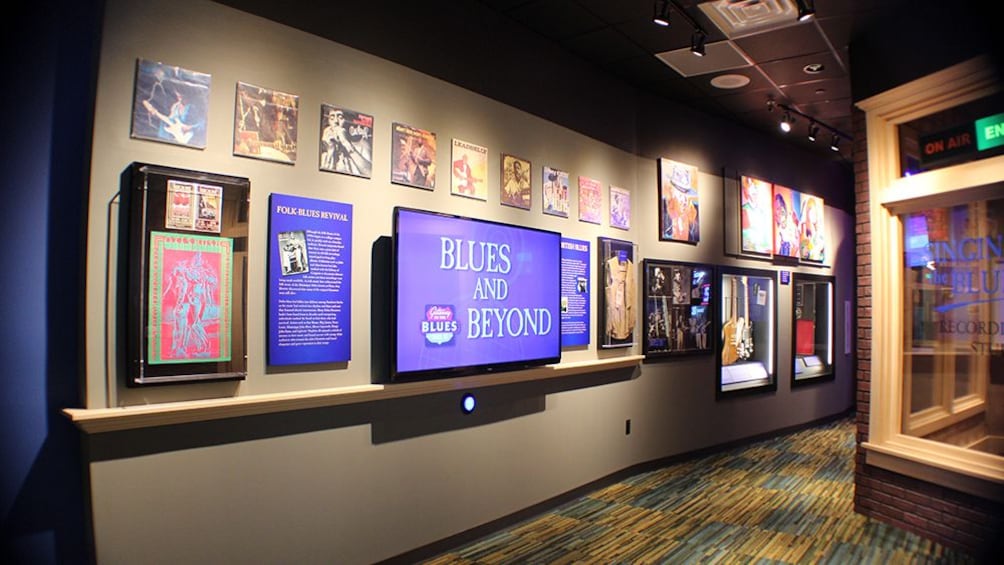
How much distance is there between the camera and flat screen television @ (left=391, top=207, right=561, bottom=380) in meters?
3.04

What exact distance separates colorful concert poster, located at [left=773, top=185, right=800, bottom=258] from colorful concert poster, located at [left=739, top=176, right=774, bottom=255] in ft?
0.43

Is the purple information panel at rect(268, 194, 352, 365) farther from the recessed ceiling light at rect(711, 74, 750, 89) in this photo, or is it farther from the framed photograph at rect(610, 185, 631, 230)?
the recessed ceiling light at rect(711, 74, 750, 89)

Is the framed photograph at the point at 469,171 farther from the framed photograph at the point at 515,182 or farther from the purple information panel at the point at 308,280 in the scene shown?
the purple information panel at the point at 308,280

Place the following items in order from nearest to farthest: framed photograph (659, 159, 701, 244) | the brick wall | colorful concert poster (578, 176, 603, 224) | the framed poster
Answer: the brick wall < colorful concert poster (578, 176, 603, 224) < the framed poster < framed photograph (659, 159, 701, 244)

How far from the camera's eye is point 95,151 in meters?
2.15

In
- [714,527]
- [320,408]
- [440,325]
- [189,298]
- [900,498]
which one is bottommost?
[714,527]

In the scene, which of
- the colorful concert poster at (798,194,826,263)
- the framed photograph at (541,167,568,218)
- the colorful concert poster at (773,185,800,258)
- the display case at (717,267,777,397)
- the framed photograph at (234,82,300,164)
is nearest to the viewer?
the framed photograph at (234,82,300,164)

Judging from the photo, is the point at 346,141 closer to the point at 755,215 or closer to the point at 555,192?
the point at 555,192

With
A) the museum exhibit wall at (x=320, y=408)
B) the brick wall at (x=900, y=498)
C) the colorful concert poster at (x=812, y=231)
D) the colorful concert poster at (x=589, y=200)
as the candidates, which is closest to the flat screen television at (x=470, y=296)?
the museum exhibit wall at (x=320, y=408)

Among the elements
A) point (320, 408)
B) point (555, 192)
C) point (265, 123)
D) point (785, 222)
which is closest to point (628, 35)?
point (555, 192)

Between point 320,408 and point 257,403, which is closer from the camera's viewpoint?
point 257,403

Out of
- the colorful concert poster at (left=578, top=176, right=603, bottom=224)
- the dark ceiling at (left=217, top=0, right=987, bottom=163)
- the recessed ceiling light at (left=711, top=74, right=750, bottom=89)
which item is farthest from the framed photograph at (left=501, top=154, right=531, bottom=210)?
the recessed ceiling light at (left=711, top=74, right=750, bottom=89)

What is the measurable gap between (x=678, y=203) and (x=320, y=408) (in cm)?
401

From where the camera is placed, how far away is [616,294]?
15.2 feet
